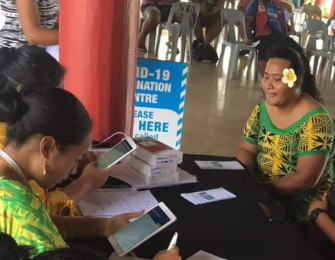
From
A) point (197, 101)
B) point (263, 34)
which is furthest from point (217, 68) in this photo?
point (197, 101)

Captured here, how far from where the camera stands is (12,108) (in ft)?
4.06

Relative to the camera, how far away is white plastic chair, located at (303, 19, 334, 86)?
679 centimetres

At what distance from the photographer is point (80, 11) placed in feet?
7.66

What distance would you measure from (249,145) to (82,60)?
0.88 meters

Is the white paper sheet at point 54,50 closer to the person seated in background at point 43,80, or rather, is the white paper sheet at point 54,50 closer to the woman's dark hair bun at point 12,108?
the person seated in background at point 43,80

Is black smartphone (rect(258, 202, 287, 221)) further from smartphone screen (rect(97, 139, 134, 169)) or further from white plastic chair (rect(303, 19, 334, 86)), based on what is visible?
white plastic chair (rect(303, 19, 334, 86))

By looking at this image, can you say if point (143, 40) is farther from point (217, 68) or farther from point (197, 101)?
point (197, 101)

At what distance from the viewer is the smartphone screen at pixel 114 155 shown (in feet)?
5.68

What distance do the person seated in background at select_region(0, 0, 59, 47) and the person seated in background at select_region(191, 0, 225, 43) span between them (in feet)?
19.4

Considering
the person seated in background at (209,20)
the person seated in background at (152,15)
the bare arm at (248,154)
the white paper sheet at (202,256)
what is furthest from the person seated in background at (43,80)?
the person seated in background at (209,20)

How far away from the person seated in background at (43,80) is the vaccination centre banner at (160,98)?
3.34 feet

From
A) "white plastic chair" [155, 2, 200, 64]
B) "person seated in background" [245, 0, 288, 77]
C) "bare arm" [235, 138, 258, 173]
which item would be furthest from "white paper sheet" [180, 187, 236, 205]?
"white plastic chair" [155, 2, 200, 64]

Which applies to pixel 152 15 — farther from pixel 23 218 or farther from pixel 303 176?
pixel 23 218

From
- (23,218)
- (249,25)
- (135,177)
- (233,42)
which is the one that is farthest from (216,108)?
(23,218)
